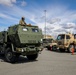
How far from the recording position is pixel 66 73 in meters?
8.22

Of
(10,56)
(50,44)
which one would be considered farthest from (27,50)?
(50,44)

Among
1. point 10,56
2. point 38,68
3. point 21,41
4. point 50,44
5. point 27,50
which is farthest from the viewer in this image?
point 50,44

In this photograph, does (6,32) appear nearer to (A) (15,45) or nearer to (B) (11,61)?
(A) (15,45)

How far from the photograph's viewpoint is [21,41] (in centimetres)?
1120

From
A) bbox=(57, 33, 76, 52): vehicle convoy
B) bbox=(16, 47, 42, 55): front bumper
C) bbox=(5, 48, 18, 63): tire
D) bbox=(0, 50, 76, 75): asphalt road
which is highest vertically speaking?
bbox=(57, 33, 76, 52): vehicle convoy

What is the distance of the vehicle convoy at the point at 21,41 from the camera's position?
Answer: 11.3 meters

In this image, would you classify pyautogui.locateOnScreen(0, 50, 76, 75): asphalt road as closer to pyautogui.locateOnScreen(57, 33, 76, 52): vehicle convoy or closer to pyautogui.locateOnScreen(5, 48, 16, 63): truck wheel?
pyautogui.locateOnScreen(5, 48, 16, 63): truck wheel

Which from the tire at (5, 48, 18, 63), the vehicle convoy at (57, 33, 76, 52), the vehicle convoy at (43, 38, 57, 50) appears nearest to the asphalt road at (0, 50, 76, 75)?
the tire at (5, 48, 18, 63)

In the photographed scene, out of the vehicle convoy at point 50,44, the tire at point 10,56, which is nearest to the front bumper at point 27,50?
the tire at point 10,56

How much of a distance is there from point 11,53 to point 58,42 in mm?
10685

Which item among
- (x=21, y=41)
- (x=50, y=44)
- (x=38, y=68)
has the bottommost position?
(x=38, y=68)

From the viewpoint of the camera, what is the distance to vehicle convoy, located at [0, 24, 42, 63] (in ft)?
37.0

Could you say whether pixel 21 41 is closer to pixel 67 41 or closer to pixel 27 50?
Answer: pixel 27 50

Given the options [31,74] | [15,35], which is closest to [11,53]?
[15,35]
